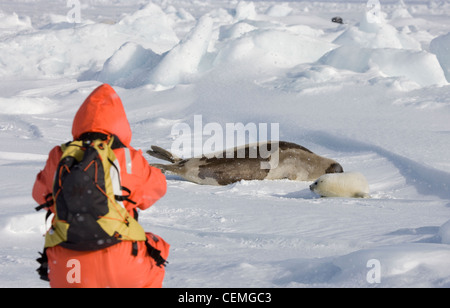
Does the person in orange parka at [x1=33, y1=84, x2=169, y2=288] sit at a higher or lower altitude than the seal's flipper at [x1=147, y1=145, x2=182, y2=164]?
higher

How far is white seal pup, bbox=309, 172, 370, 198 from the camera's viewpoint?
4.23m

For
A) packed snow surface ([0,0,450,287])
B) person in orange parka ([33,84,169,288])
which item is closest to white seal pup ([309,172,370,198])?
packed snow surface ([0,0,450,287])

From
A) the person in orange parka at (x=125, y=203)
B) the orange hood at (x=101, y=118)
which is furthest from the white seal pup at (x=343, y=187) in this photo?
the orange hood at (x=101, y=118)

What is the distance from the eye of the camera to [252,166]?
15.6 ft

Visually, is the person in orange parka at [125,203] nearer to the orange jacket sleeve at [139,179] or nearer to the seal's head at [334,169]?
the orange jacket sleeve at [139,179]

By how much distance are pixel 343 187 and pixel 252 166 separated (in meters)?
0.86

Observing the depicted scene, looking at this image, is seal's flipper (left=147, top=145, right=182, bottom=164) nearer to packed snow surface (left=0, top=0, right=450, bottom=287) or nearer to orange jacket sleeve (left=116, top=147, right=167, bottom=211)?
packed snow surface (left=0, top=0, right=450, bottom=287)

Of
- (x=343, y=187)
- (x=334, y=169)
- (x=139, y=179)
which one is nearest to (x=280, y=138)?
(x=334, y=169)

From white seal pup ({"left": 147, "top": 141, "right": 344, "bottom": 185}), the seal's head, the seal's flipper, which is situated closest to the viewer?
white seal pup ({"left": 147, "top": 141, "right": 344, "bottom": 185})

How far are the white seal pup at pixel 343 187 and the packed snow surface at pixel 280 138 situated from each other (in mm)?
143

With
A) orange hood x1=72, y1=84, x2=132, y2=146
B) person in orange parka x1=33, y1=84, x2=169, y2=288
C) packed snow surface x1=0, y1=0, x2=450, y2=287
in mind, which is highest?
orange hood x1=72, y1=84, x2=132, y2=146

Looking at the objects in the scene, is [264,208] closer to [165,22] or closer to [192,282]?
[192,282]

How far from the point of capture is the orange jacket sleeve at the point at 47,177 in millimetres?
1709
